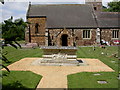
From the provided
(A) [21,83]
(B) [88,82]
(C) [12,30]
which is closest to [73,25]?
(B) [88,82]

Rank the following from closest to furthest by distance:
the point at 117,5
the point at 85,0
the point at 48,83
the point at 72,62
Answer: the point at 48,83
the point at 72,62
the point at 85,0
the point at 117,5

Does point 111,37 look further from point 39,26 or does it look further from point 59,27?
point 39,26

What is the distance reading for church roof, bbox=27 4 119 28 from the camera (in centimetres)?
3678

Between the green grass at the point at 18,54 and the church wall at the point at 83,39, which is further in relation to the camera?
the church wall at the point at 83,39

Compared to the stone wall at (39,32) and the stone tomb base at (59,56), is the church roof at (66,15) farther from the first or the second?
the stone tomb base at (59,56)

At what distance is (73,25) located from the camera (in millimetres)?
36594

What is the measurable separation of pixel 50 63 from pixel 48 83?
639cm

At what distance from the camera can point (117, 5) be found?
58969mm

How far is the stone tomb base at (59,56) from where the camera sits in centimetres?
1622

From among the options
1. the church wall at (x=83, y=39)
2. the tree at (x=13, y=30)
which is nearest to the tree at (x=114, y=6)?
the church wall at (x=83, y=39)

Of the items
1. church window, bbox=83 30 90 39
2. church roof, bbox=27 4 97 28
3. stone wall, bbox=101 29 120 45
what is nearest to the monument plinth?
church roof, bbox=27 4 97 28

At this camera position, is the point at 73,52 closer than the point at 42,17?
Yes

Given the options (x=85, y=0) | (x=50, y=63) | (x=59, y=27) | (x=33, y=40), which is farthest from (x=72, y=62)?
(x=85, y=0)

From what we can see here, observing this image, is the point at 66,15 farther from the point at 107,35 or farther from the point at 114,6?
the point at 114,6
